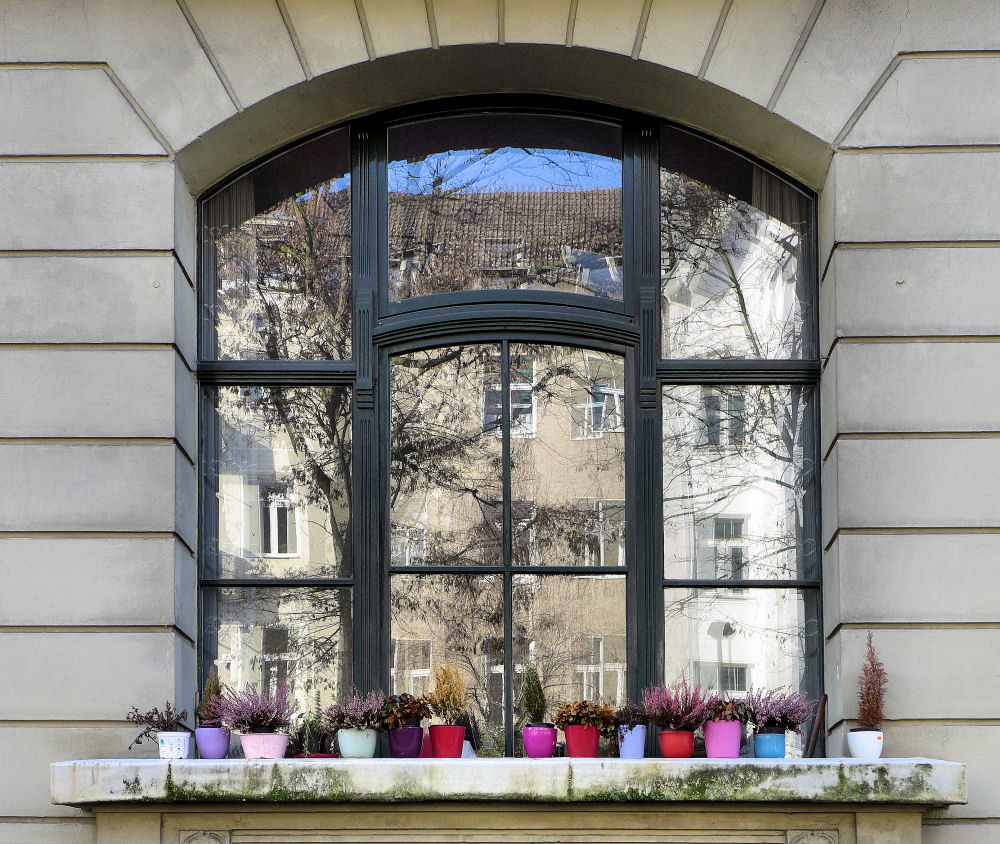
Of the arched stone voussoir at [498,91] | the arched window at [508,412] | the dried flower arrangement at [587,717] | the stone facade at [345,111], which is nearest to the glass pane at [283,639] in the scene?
the arched window at [508,412]

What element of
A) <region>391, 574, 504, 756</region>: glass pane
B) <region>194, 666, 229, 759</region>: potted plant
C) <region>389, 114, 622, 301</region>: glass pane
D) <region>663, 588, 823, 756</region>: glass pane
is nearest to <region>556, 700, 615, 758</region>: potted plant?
<region>391, 574, 504, 756</region>: glass pane

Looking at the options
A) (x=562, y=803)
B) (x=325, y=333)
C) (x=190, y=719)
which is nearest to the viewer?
(x=562, y=803)

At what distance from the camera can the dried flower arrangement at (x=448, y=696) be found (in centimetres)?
830

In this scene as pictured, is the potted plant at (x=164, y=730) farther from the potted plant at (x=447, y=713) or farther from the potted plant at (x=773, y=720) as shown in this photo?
the potted plant at (x=773, y=720)

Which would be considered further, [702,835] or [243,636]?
[243,636]

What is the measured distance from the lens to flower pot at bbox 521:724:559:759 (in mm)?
8172

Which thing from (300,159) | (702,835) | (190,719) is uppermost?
(300,159)

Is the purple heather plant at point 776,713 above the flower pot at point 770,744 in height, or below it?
above

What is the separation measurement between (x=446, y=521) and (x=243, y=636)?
4.69 feet

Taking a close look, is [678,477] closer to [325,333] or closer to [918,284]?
[918,284]

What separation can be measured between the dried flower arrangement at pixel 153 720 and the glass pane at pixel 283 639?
0.65 m

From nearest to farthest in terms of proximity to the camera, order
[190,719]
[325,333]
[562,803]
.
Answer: [562,803]
[190,719]
[325,333]

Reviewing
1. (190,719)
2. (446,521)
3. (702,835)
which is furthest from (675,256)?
(190,719)

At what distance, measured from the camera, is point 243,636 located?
345 inches
